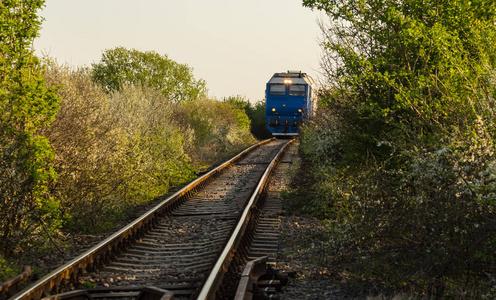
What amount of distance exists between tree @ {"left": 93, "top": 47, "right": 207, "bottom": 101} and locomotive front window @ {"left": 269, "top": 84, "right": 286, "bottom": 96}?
1121 cm

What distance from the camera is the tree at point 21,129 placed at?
783 centimetres

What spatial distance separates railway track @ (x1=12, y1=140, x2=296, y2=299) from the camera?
6316mm

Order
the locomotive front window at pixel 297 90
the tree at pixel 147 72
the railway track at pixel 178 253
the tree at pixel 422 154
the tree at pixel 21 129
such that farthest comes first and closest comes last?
the tree at pixel 147 72 → the locomotive front window at pixel 297 90 → the tree at pixel 21 129 → the railway track at pixel 178 253 → the tree at pixel 422 154

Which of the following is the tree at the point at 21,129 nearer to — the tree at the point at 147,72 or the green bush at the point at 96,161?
the green bush at the point at 96,161

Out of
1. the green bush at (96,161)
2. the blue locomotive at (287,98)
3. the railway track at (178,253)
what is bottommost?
the railway track at (178,253)

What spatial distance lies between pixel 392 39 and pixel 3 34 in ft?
20.8

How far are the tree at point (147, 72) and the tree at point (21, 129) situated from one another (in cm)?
3558

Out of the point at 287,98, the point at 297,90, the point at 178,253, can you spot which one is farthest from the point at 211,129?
the point at 178,253

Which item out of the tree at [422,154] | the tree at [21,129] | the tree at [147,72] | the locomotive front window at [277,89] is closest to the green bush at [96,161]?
the tree at [21,129]

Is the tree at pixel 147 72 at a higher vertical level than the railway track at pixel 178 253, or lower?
higher

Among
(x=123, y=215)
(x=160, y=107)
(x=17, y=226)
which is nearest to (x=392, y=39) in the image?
(x=123, y=215)

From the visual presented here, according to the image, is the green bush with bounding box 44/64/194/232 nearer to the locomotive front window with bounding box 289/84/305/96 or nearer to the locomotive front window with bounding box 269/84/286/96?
the locomotive front window with bounding box 289/84/305/96

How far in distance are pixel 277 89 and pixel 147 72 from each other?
1587 centimetres

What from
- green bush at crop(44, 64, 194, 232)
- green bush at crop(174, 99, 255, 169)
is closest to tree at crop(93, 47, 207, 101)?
green bush at crop(174, 99, 255, 169)
